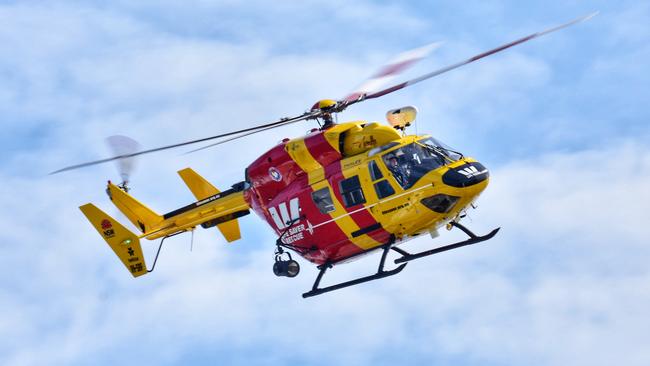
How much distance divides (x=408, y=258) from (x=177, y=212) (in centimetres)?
594

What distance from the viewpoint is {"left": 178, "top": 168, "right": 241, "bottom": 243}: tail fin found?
71.9 feet

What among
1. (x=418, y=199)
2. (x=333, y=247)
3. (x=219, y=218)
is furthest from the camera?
(x=219, y=218)

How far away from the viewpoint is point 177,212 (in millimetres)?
21406

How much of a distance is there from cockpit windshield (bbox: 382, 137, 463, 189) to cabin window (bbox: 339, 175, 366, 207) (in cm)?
76

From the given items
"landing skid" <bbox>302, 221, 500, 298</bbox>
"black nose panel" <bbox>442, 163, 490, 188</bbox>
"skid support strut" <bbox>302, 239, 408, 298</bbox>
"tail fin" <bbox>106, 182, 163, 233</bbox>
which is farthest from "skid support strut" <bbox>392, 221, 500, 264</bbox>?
"tail fin" <bbox>106, 182, 163, 233</bbox>

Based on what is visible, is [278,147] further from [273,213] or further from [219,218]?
[219,218]

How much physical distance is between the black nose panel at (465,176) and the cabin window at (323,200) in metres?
2.42

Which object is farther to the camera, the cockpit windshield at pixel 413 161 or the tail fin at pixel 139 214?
the tail fin at pixel 139 214

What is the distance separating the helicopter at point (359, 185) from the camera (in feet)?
57.2

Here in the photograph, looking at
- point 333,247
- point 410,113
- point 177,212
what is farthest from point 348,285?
point 177,212

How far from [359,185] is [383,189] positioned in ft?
1.67

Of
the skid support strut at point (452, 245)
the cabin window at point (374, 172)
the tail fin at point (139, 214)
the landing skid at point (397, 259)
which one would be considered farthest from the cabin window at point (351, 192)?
the tail fin at point (139, 214)

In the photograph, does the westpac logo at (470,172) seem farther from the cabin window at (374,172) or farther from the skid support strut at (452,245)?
the cabin window at (374,172)

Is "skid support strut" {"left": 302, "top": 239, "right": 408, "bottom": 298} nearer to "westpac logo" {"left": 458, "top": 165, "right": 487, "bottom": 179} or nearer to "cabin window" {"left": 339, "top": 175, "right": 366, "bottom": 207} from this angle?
"cabin window" {"left": 339, "top": 175, "right": 366, "bottom": 207}
